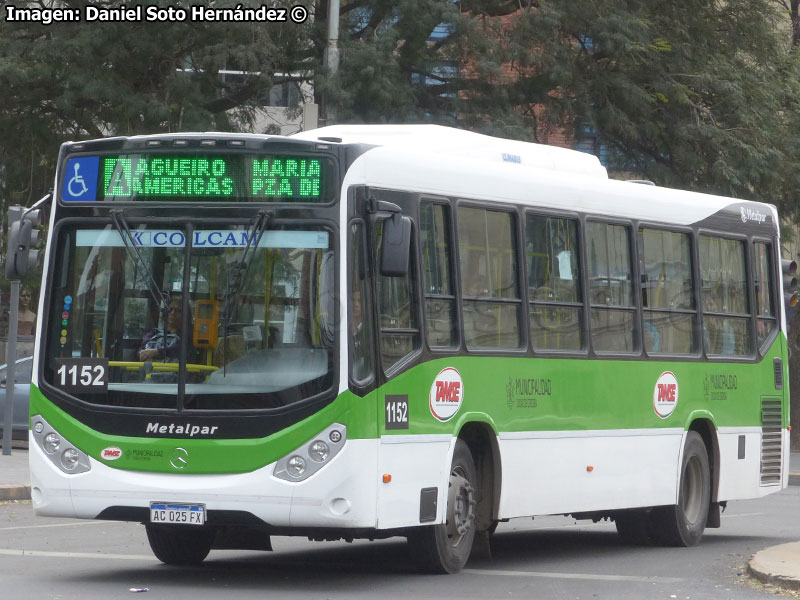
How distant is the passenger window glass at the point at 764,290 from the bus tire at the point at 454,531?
5.40m

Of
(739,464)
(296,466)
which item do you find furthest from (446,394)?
Result: (739,464)

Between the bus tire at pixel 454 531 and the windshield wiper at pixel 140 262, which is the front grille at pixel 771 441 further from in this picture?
the windshield wiper at pixel 140 262

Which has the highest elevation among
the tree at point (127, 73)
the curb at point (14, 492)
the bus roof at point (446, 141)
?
the tree at point (127, 73)

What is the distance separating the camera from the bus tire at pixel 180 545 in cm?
1164

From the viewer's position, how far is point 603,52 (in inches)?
1020

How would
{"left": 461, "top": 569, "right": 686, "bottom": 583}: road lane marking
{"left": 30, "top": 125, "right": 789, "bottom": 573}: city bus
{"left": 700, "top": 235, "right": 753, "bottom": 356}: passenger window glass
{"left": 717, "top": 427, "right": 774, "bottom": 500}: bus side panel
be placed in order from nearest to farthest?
{"left": 30, "top": 125, "right": 789, "bottom": 573}: city bus → {"left": 461, "top": 569, "right": 686, "bottom": 583}: road lane marking → {"left": 700, "top": 235, "right": 753, "bottom": 356}: passenger window glass → {"left": 717, "top": 427, "right": 774, "bottom": 500}: bus side panel

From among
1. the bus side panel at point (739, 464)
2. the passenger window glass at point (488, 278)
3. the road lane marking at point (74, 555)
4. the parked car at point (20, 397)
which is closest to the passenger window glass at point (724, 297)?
the bus side panel at point (739, 464)

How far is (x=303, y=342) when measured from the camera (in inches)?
403

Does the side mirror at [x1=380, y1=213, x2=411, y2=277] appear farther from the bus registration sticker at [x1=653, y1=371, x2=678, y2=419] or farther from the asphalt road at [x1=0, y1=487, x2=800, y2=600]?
the bus registration sticker at [x1=653, y1=371, x2=678, y2=419]

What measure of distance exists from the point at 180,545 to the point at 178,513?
5.39 ft

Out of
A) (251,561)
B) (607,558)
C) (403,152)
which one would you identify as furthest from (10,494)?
(403,152)

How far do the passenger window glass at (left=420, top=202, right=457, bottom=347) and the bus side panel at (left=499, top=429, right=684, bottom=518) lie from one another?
107 cm

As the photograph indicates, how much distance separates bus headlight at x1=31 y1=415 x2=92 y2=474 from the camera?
34.4ft

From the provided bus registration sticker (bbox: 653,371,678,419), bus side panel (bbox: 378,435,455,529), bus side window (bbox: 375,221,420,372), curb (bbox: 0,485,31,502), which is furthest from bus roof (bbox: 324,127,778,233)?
curb (bbox: 0,485,31,502)
